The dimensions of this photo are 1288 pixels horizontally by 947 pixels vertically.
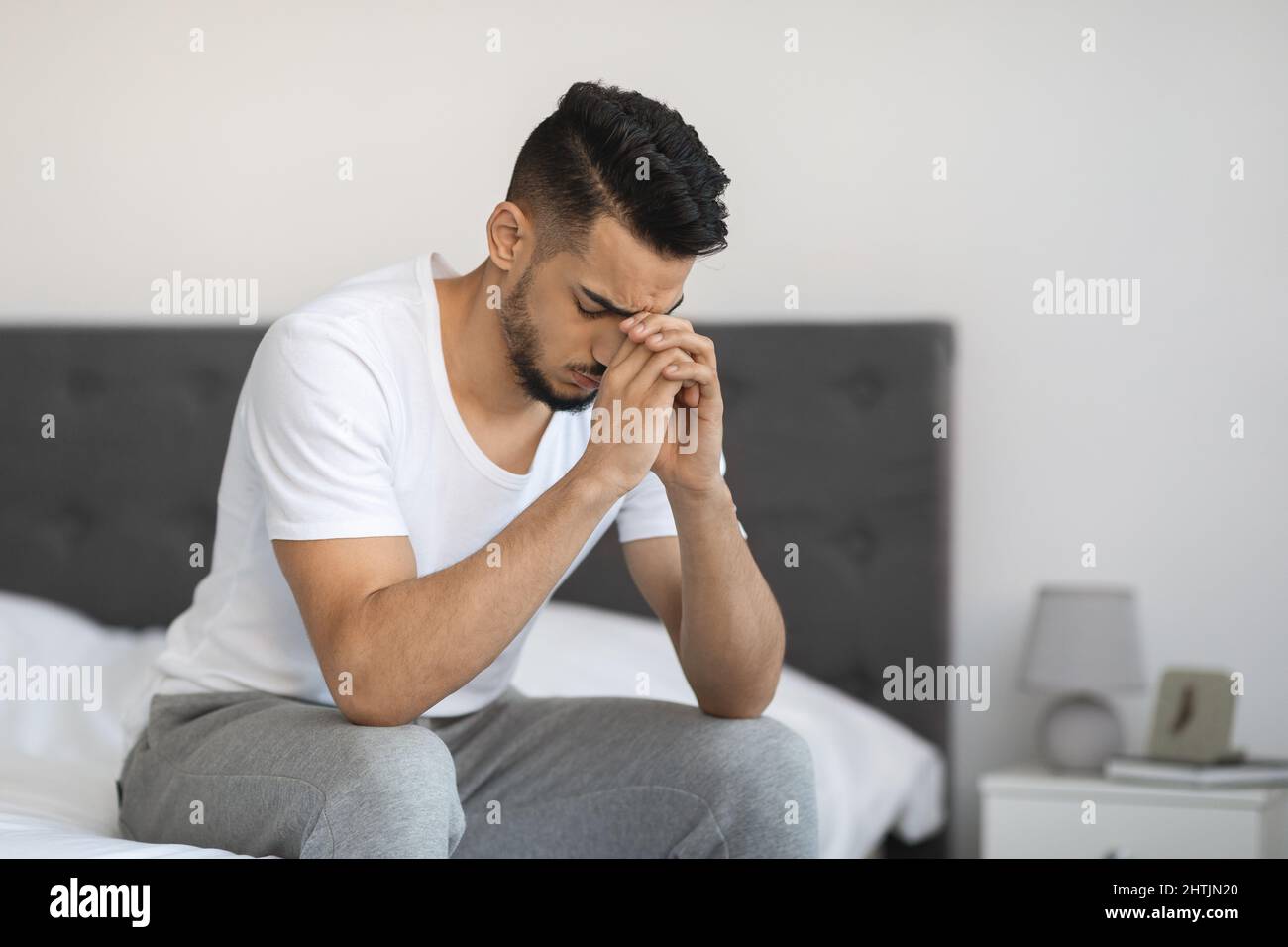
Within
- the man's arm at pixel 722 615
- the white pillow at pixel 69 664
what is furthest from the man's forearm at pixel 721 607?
the white pillow at pixel 69 664

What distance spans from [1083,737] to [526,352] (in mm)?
1139

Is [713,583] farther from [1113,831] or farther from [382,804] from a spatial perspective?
[1113,831]

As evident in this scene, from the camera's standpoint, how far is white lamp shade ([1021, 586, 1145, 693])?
184cm

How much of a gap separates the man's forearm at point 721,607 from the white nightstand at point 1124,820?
2.63 feet

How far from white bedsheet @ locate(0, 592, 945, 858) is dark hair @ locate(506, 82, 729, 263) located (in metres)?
0.71

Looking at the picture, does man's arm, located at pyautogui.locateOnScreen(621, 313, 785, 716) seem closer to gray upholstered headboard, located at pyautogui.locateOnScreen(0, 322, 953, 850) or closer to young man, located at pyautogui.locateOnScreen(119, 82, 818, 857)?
young man, located at pyautogui.locateOnScreen(119, 82, 818, 857)

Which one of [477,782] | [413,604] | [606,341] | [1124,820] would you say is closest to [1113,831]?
[1124,820]

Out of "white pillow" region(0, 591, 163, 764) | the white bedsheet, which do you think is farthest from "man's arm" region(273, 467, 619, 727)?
"white pillow" region(0, 591, 163, 764)

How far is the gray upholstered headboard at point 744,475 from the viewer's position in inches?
77.4

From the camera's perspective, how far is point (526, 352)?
1.12m
